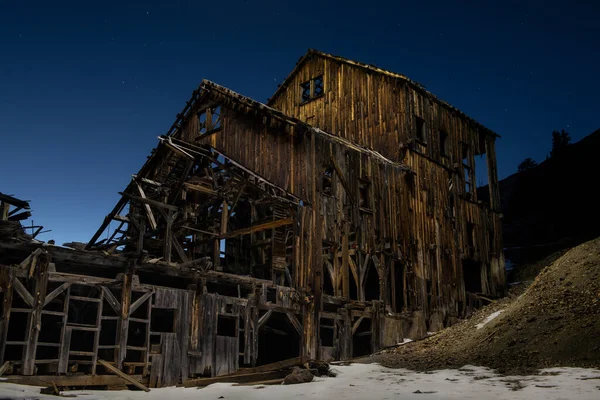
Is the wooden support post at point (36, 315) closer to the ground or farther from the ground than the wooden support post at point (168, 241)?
closer to the ground

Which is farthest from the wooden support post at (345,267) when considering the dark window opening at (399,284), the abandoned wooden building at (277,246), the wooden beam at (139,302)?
the wooden beam at (139,302)

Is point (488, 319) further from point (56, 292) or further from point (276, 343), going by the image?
point (56, 292)

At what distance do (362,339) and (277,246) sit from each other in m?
5.94

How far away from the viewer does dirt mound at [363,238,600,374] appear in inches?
649

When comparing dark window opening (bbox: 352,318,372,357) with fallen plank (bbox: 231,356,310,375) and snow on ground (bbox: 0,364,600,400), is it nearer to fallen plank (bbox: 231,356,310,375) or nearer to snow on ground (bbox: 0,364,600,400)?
snow on ground (bbox: 0,364,600,400)

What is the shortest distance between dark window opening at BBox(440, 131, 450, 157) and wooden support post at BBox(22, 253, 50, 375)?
22.0 m

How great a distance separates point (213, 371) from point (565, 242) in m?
30.1

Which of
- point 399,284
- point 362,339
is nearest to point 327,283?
point 399,284

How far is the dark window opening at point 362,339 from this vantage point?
78.3 feet

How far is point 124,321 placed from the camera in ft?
54.5

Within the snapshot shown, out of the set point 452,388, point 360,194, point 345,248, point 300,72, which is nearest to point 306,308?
point 345,248

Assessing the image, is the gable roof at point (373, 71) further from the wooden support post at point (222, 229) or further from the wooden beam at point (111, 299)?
the wooden beam at point (111, 299)

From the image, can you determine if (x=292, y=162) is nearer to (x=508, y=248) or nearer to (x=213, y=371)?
(x=213, y=371)

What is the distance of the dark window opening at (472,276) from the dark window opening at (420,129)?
7365 millimetres
